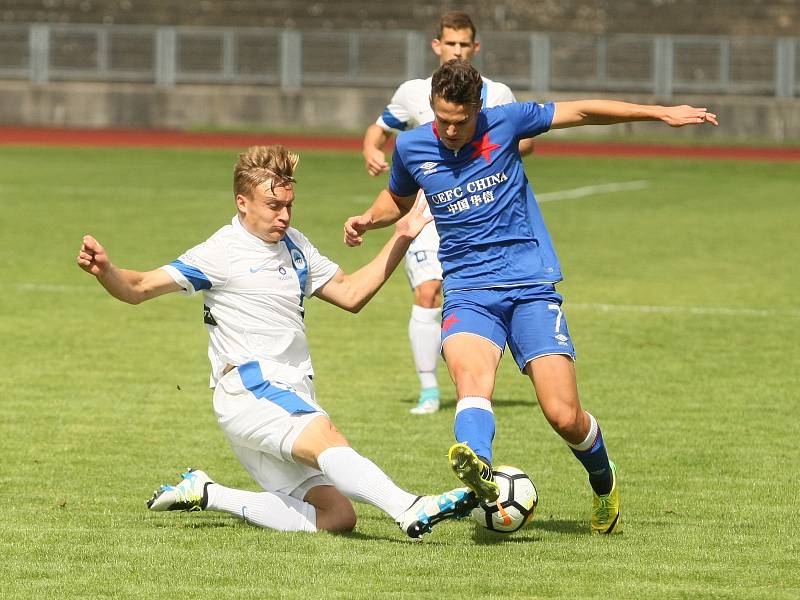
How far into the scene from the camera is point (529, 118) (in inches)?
252

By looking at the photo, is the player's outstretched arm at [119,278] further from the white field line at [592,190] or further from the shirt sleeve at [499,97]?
the white field line at [592,190]

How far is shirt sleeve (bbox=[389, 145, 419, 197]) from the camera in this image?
6.47 m

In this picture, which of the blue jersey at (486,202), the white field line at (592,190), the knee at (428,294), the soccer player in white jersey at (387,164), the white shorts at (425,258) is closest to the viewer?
the blue jersey at (486,202)

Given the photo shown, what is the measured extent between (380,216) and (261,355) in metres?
0.91

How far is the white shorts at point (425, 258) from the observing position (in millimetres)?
9266

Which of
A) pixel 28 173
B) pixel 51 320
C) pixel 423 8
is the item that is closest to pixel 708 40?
pixel 423 8

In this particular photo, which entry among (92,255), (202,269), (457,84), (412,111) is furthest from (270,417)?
(412,111)

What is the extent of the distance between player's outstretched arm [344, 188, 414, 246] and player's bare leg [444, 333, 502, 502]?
2.33 feet

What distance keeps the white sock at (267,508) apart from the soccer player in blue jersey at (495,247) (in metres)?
0.74

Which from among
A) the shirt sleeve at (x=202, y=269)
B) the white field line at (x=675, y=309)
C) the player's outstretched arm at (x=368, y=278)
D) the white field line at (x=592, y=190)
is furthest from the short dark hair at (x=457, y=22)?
the white field line at (x=592, y=190)

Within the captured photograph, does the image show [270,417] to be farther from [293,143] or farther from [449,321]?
[293,143]

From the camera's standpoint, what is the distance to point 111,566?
5.37 metres

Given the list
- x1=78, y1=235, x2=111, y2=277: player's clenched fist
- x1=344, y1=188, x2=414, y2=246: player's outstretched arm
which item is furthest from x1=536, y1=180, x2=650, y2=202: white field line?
x1=78, y1=235, x2=111, y2=277: player's clenched fist

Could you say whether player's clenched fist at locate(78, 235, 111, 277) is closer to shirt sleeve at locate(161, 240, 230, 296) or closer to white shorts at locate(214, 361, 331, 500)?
shirt sleeve at locate(161, 240, 230, 296)
